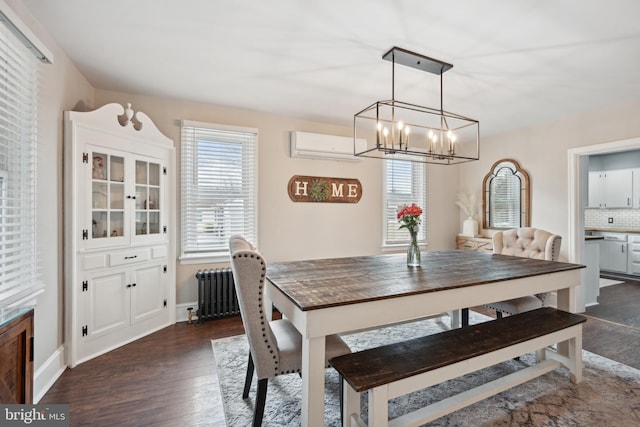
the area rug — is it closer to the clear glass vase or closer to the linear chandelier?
the clear glass vase

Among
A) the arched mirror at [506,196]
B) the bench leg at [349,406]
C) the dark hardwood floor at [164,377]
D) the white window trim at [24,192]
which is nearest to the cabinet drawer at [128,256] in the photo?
the white window trim at [24,192]

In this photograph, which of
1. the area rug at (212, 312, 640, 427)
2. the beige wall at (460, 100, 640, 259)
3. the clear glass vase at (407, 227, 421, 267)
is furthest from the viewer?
the beige wall at (460, 100, 640, 259)

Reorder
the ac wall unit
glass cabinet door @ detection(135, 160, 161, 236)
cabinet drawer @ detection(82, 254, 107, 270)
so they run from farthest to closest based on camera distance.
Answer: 1. the ac wall unit
2. glass cabinet door @ detection(135, 160, 161, 236)
3. cabinet drawer @ detection(82, 254, 107, 270)

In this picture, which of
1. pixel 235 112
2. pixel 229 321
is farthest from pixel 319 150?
pixel 229 321

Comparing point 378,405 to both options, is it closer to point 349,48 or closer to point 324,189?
point 349,48

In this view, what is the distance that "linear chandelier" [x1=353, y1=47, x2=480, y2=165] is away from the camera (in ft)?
7.48

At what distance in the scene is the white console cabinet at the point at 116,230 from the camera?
2.48 meters

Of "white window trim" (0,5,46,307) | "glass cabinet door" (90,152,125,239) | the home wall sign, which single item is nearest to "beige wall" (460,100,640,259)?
the home wall sign

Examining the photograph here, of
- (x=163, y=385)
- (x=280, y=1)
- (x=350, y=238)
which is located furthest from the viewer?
(x=350, y=238)

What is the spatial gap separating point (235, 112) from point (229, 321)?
2.55m

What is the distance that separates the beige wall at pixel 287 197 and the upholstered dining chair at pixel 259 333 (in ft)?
7.23

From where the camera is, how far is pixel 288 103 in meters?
3.52

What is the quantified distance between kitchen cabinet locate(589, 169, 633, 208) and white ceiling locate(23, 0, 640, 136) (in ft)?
12.4

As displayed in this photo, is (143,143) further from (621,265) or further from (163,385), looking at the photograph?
(621,265)
